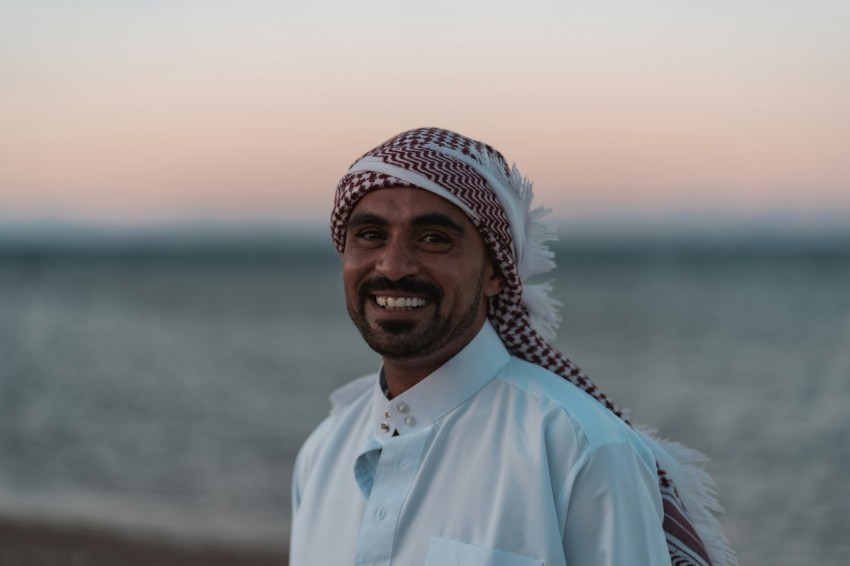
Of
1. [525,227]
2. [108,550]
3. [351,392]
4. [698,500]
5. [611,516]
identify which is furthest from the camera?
[108,550]

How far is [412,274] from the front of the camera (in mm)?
2189

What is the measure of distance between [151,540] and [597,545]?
5.34 m

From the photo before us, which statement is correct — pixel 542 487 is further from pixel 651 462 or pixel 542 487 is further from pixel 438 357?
pixel 438 357

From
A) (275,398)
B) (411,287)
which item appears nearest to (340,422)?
(411,287)

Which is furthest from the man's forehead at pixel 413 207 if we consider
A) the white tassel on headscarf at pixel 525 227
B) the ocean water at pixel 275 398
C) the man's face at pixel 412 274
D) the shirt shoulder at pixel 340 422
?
the ocean water at pixel 275 398

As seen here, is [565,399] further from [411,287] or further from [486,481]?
[411,287]

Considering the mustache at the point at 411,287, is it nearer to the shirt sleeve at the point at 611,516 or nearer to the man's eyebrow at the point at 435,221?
the man's eyebrow at the point at 435,221

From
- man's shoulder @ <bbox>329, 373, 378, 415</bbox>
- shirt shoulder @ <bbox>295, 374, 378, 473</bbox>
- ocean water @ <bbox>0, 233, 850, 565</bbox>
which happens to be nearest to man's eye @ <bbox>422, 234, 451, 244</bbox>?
shirt shoulder @ <bbox>295, 374, 378, 473</bbox>

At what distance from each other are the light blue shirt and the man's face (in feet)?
0.30

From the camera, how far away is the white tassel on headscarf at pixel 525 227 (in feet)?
7.65

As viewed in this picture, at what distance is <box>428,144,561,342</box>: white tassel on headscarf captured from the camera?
7.65 ft

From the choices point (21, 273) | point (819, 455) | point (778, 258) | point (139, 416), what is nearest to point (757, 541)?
point (819, 455)

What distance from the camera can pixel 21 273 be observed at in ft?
147

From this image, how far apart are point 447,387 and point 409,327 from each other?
159mm
